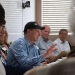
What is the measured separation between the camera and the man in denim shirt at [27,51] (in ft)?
9.40

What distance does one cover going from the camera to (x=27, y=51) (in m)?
3.04

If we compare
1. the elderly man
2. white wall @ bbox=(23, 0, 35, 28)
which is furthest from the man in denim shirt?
the elderly man

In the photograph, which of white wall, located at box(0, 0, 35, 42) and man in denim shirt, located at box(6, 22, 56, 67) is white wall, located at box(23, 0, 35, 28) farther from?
man in denim shirt, located at box(6, 22, 56, 67)

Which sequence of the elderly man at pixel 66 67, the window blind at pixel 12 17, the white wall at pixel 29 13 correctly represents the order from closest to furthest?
the elderly man at pixel 66 67 → the window blind at pixel 12 17 → the white wall at pixel 29 13

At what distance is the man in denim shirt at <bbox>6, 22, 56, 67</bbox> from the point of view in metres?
2.87

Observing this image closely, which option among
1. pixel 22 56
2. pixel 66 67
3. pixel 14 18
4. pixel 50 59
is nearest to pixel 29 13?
pixel 14 18

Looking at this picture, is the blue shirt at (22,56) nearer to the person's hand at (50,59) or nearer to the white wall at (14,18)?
the person's hand at (50,59)

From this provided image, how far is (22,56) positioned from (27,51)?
19 centimetres

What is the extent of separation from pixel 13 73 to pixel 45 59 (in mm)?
645

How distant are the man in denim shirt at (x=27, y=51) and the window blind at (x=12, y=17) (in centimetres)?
163

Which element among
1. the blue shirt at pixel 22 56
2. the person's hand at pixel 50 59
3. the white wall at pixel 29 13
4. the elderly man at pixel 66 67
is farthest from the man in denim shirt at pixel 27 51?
the elderly man at pixel 66 67

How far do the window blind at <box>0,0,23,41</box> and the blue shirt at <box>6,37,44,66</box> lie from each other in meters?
1.76

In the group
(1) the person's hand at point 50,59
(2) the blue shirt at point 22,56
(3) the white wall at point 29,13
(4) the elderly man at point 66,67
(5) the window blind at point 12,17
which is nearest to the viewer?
(4) the elderly man at point 66,67

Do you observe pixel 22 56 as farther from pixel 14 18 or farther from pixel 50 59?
pixel 14 18
